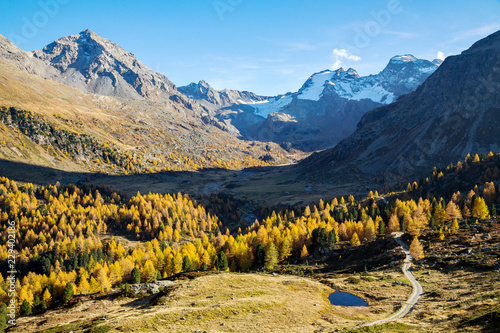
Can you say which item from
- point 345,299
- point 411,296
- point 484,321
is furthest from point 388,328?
point 345,299

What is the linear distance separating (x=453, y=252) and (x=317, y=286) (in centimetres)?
4394

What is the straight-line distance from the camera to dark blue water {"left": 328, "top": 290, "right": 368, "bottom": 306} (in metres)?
62.0

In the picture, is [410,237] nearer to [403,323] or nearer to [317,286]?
[317,286]

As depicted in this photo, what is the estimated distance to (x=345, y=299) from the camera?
64.8 m

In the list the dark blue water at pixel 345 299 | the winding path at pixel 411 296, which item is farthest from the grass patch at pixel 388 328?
the dark blue water at pixel 345 299

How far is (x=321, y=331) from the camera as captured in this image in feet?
148

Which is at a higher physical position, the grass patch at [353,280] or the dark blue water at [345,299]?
the dark blue water at [345,299]

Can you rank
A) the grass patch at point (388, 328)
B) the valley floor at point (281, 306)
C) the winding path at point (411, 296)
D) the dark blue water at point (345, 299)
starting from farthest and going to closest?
the dark blue water at point (345, 299)
the winding path at point (411, 296)
the valley floor at point (281, 306)
the grass patch at point (388, 328)

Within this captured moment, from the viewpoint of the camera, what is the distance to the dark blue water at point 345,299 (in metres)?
62.0

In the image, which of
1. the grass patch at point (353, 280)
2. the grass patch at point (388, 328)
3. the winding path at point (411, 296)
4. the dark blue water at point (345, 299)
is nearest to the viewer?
the grass patch at point (388, 328)

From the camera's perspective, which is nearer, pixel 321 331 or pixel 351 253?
pixel 321 331

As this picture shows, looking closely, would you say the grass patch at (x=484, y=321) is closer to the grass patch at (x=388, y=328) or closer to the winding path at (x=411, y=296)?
the grass patch at (x=388, y=328)

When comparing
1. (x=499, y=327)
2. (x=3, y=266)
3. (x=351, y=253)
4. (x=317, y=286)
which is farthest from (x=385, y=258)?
(x=3, y=266)

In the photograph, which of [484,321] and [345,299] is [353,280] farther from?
[484,321]
